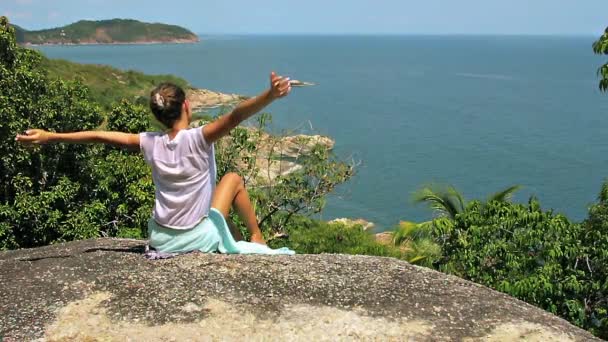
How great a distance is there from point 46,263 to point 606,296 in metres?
7.78

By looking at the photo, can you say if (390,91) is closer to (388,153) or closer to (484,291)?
(388,153)

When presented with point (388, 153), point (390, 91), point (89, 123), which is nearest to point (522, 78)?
point (390, 91)

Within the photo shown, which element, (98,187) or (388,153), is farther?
(388,153)

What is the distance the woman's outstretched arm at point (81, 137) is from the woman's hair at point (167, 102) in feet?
1.28

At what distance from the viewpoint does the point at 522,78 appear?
371 ft

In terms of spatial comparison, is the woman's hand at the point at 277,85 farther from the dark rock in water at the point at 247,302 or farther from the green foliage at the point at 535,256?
the green foliage at the point at 535,256

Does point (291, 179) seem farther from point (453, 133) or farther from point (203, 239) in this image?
point (453, 133)

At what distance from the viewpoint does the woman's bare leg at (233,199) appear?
624 cm

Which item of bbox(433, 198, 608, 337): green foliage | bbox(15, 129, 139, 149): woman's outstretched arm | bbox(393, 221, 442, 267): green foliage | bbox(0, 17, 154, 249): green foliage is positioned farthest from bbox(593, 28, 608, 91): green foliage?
bbox(0, 17, 154, 249): green foliage

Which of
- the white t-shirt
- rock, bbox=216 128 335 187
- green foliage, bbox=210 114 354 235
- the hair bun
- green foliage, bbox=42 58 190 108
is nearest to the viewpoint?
the hair bun

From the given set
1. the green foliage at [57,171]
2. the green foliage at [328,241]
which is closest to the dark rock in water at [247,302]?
the green foliage at [57,171]

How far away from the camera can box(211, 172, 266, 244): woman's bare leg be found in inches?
246

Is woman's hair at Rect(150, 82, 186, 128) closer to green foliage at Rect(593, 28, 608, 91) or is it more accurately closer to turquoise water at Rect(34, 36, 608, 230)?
green foliage at Rect(593, 28, 608, 91)

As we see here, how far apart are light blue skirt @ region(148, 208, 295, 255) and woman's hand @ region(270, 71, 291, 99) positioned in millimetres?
1808
